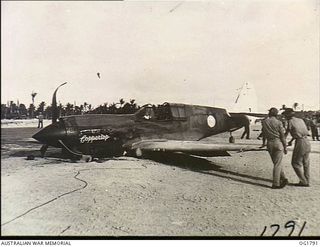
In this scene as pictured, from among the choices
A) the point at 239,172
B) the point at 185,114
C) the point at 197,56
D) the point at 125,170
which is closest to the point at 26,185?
the point at 125,170

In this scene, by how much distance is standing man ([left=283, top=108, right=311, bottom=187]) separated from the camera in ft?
10.4

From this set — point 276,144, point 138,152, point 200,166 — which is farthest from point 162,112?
point 276,144

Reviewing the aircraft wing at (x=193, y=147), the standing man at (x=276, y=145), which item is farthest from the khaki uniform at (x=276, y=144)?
the aircraft wing at (x=193, y=147)

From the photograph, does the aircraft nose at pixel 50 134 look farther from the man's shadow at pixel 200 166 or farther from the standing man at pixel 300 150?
the standing man at pixel 300 150

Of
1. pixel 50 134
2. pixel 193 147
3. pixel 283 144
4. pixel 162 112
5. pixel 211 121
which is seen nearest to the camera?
pixel 283 144

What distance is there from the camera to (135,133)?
13.6 feet

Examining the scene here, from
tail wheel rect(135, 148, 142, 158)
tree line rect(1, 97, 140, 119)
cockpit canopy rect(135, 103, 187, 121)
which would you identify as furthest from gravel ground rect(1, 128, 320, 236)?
cockpit canopy rect(135, 103, 187, 121)

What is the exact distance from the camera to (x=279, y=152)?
10.1ft

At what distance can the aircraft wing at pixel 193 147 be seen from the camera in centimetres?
362

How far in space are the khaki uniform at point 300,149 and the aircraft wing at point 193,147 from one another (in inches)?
17.1

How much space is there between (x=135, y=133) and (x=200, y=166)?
3.08ft

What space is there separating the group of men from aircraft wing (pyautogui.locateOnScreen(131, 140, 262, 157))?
0.38m

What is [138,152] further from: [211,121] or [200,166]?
[211,121]

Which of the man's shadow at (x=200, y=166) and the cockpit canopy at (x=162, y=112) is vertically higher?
the cockpit canopy at (x=162, y=112)
